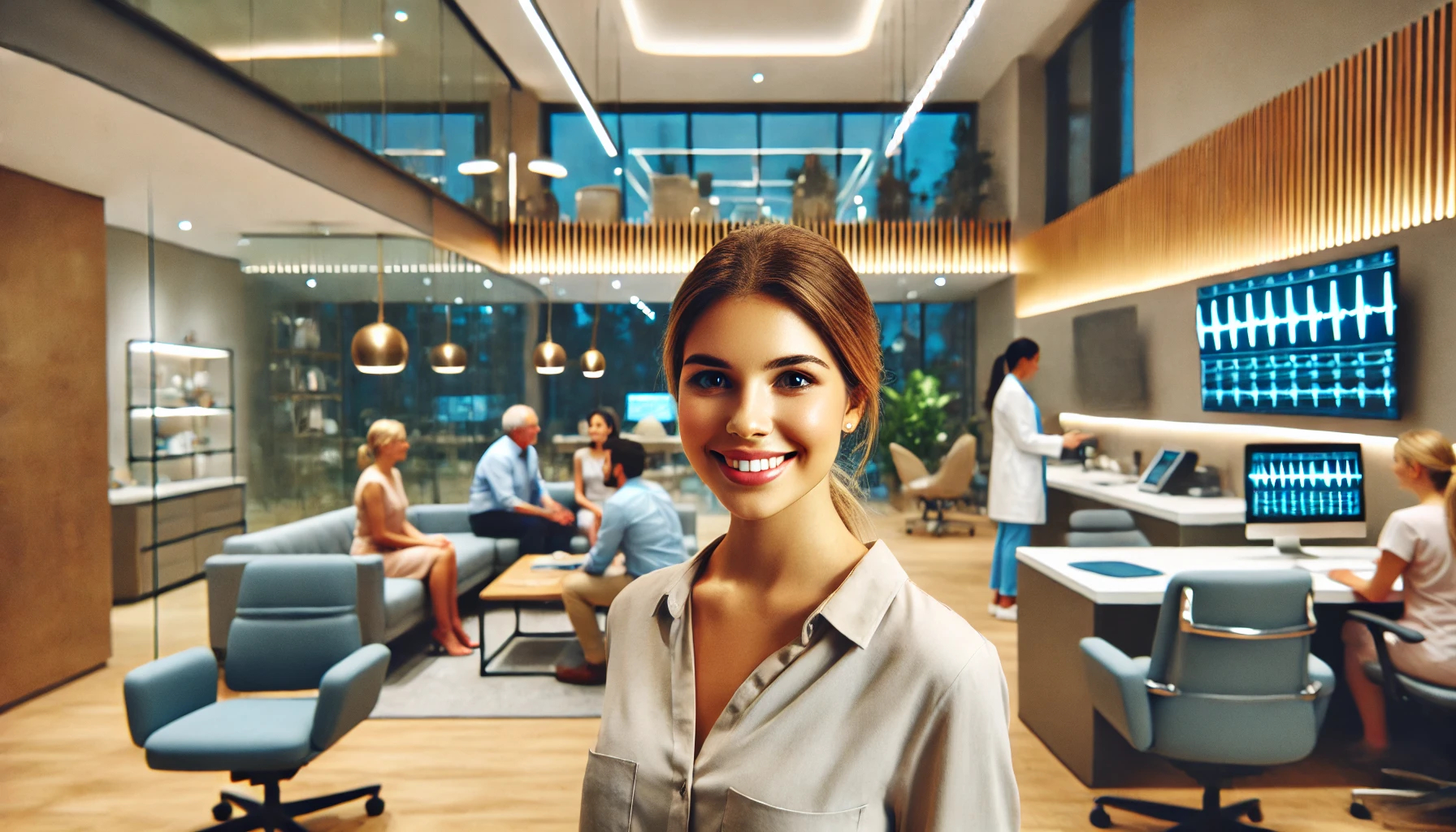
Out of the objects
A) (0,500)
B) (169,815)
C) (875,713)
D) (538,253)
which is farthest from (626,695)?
(538,253)

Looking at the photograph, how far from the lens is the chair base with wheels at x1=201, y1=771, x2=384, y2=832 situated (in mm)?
2742

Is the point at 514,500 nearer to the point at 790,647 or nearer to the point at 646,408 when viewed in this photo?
the point at 646,408

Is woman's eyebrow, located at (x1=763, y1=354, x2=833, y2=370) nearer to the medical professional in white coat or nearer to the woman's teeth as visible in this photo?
the woman's teeth

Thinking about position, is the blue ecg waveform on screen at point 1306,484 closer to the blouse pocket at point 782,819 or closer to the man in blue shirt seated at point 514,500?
the blouse pocket at point 782,819

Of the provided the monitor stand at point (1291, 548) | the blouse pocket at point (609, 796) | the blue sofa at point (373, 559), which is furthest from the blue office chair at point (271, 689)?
the monitor stand at point (1291, 548)

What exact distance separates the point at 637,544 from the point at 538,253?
18.5 ft

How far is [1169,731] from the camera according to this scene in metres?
2.50

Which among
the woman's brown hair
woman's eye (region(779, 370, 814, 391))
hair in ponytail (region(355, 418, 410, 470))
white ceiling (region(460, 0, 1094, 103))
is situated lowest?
hair in ponytail (region(355, 418, 410, 470))

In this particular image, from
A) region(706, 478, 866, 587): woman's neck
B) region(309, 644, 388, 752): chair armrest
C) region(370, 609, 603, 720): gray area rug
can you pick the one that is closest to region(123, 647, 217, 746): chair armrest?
region(309, 644, 388, 752): chair armrest

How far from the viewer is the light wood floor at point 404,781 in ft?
9.68

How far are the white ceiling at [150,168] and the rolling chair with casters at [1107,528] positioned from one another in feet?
14.6

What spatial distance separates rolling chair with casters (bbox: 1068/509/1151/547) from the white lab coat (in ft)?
4.30

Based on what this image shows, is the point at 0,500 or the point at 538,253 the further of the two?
the point at 538,253

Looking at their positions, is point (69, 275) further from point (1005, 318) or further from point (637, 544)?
point (1005, 318)
